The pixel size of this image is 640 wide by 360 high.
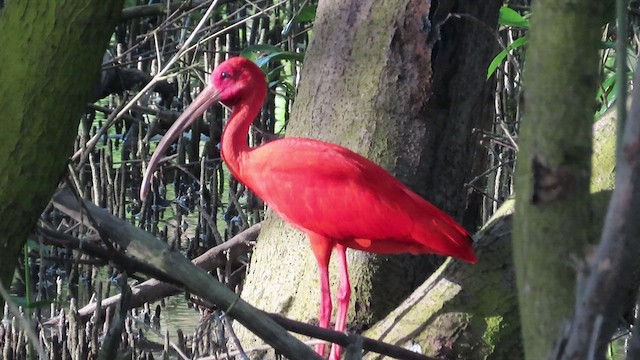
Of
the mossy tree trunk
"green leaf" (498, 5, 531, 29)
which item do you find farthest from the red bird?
the mossy tree trunk

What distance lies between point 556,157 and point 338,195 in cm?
262

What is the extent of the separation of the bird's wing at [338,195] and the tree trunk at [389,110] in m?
0.13

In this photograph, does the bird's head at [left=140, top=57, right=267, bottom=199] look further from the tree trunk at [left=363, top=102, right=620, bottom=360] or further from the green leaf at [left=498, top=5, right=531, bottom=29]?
the tree trunk at [left=363, top=102, right=620, bottom=360]

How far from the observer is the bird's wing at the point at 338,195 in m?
3.37

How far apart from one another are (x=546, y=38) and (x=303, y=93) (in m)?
2.68

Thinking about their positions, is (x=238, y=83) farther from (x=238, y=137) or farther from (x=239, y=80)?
(x=238, y=137)

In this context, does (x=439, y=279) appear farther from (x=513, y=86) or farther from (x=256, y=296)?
(x=513, y=86)

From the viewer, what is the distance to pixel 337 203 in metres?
3.59

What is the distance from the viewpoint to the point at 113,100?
6.54m

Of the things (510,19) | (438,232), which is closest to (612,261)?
(438,232)

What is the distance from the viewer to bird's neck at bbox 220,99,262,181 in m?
3.87

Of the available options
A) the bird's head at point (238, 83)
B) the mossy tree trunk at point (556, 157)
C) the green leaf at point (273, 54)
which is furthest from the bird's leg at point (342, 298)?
the mossy tree trunk at point (556, 157)

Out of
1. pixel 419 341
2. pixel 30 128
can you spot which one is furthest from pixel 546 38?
pixel 419 341

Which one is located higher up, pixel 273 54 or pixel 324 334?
pixel 273 54
